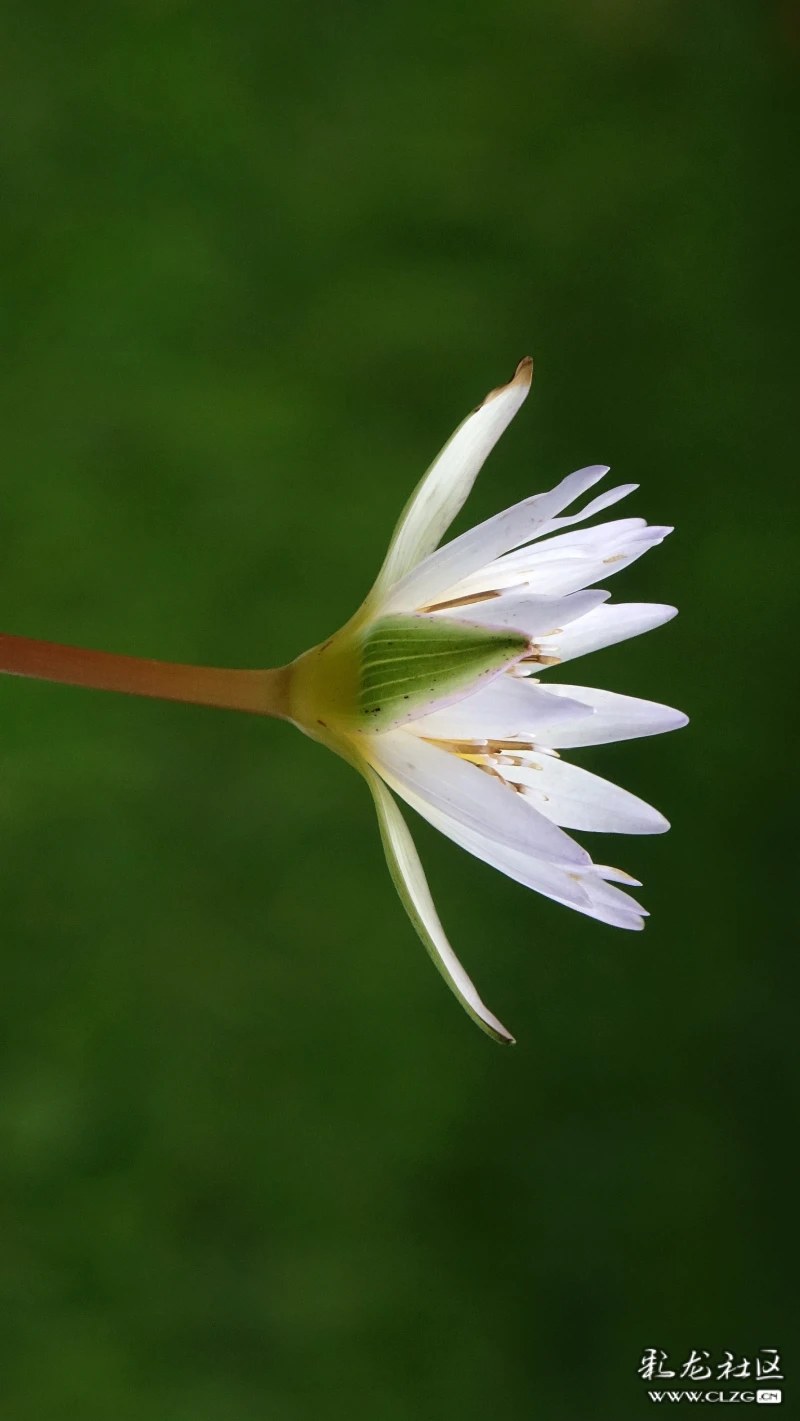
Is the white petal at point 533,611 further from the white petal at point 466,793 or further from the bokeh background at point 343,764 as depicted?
the bokeh background at point 343,764

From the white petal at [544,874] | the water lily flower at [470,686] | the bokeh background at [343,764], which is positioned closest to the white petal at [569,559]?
the water lily flower at [470,686]

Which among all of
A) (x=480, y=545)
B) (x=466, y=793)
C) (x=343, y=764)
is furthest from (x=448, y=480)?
(x=343, y=764)

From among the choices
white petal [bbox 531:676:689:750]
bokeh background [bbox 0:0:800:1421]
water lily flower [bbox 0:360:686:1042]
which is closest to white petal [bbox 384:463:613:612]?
water lily flower [bbox 0:360:686:1042]

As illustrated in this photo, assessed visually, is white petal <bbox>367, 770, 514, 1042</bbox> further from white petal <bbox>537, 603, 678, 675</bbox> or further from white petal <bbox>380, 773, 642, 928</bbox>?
white petal <bbox>537, 603, 678, 675</bbox>

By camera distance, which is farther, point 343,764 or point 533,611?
point 343,764

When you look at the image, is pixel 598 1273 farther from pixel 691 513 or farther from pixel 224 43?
pixel 224 43

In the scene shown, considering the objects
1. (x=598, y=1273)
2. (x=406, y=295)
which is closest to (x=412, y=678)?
(x=406, y=295)

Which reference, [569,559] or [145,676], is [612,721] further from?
[145,676]

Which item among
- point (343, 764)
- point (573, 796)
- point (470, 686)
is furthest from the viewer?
point (343, 764)
